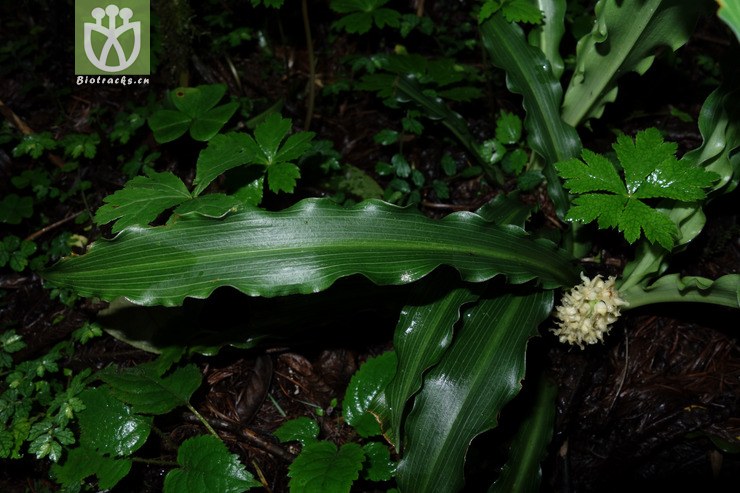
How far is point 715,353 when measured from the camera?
2318 millimetres

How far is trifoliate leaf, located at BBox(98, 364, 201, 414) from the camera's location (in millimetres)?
1975

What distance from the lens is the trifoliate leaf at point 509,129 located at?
262 centimetres

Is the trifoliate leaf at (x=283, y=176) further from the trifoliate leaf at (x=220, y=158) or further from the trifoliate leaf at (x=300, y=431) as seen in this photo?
the trifoliate leaf at (x=300, y=431)

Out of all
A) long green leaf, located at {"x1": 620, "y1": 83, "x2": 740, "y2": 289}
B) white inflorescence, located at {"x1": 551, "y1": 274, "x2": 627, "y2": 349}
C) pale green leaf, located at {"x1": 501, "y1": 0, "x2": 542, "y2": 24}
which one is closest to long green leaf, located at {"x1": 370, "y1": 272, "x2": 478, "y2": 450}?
white inflorescence, located at {"x1": 551, "y1": 274, "x2": 627, "y2": 349}

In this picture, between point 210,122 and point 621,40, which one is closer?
point 621,40

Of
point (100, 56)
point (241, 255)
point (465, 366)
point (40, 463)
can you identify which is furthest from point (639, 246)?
point (100, 56)

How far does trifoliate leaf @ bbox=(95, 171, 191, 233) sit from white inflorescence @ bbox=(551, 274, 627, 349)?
1459mm

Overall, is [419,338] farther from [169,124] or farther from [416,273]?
[169,124]

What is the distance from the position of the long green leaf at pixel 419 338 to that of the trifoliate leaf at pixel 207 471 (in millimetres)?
517

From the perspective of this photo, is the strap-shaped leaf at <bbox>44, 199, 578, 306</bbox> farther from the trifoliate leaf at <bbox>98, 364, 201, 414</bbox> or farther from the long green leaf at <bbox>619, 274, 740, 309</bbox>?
the long green leaf at <bbox>619, 274, 740, 309</bbox>

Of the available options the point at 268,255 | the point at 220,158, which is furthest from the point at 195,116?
the point at 268,255

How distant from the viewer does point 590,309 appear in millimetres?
1964

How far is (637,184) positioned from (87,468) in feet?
7.09

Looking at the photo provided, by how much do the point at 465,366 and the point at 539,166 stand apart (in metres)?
1.20
